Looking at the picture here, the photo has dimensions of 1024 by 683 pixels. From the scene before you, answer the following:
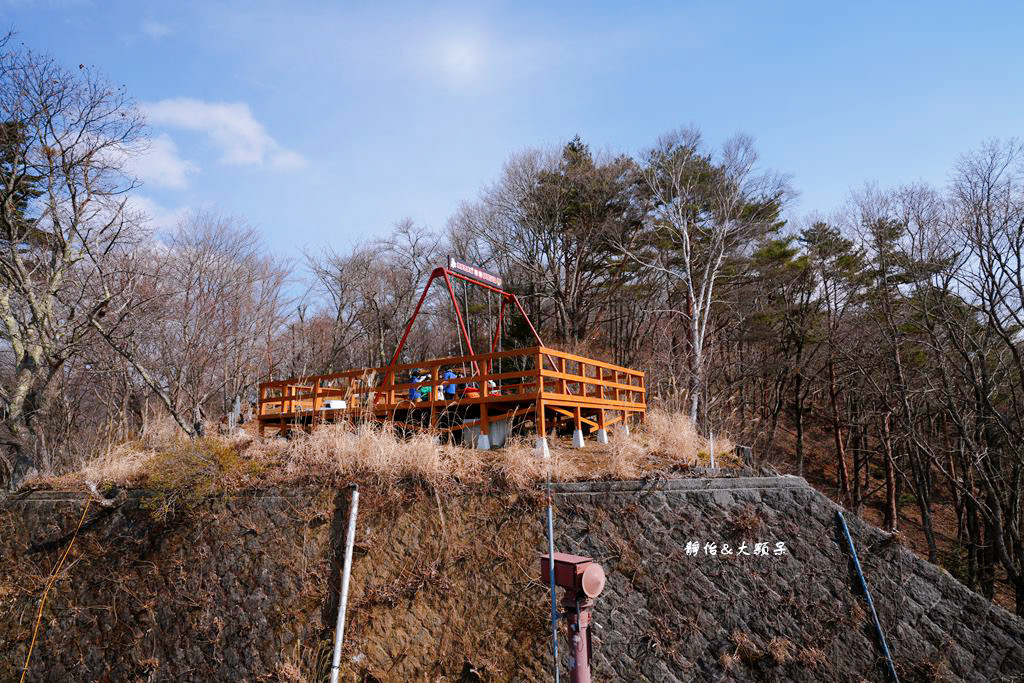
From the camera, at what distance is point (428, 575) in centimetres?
653

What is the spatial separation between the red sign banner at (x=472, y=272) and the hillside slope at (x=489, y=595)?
15.4 ft

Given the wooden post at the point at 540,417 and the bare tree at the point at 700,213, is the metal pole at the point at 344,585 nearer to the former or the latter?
the wooden post at the point at 540,417

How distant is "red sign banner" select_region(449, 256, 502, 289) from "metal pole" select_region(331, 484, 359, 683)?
188 inches

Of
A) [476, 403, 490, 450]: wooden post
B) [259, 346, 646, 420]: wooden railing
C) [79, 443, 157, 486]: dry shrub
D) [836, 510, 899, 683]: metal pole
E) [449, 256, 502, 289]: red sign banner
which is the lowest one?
[836, 510, 899, 683]: metal pole

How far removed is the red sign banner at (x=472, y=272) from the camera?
34.3 feet

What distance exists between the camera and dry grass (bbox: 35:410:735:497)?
283 inches

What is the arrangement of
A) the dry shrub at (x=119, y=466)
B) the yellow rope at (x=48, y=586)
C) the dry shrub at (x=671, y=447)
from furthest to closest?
the dry shrub at (x=119, y=466)
the dry shrub at (x=671, y=447)
the yellow rope at (x=48, y=586)

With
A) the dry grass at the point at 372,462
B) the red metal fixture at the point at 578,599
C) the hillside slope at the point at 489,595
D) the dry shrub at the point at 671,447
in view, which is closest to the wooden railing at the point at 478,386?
the dry grass at the point at 372,462

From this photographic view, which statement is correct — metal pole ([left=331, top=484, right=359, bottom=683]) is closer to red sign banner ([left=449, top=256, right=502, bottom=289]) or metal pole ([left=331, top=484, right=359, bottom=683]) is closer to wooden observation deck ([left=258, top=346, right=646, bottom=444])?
wooden observation deck ([left=258, top=346, right=646, bottom=444])

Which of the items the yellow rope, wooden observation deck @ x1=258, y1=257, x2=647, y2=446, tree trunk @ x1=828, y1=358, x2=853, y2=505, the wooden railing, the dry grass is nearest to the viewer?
the yellow rope

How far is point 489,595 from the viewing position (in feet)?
21.0

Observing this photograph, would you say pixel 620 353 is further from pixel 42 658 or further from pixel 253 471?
→ pixel 42 658

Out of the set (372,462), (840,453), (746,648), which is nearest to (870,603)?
(746,648)

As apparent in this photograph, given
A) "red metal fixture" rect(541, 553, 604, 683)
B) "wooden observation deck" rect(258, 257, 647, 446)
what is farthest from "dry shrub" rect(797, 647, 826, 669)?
"wooden observation deck" rect(258, 257, 647, 446)
